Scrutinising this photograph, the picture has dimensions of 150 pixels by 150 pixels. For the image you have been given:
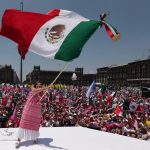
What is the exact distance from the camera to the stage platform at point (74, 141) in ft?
22.2

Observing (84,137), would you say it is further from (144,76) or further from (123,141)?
(144,76)

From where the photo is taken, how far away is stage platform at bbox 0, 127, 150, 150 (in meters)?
6.77

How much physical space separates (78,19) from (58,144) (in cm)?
271

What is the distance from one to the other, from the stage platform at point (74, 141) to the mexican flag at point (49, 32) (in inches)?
69.9

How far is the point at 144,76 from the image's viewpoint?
116 m

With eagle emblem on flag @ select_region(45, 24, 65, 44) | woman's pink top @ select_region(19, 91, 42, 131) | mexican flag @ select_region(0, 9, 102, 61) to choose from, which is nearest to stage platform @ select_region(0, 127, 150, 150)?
woman's pink top @ select_region(19, 91, 42, 131)

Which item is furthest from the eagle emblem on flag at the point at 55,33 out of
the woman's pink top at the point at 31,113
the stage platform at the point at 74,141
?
the stage platform at the point at 74,141

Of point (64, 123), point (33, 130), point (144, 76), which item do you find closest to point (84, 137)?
point (33, 130)

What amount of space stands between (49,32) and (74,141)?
7.93 feet

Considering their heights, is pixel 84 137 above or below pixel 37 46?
below

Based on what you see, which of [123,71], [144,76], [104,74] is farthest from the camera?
[104,74]

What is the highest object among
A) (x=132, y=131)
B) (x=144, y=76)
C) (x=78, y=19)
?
(x=144, y=76)

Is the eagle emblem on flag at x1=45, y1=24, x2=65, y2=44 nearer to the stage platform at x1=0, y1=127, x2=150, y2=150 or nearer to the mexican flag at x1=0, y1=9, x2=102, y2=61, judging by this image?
the mexican flag at x1=0, y1=9, x2=102, y2=61

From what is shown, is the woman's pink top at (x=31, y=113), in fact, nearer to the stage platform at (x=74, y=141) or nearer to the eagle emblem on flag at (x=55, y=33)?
the stage platform at (x=74, y=141)
